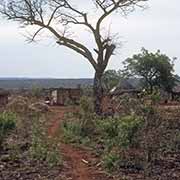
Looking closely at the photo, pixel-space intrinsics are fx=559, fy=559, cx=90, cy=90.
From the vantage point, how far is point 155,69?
143 feet

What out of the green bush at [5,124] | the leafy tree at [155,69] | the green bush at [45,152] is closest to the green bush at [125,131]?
the green bush at [45,152]

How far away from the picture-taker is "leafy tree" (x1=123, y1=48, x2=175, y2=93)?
43.2m

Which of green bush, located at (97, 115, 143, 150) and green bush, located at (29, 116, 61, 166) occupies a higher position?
green bush, located at (97, 115, 143, 150)

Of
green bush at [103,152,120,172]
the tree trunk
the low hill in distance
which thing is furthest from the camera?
the low hill in distance

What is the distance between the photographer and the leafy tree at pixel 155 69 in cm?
4322

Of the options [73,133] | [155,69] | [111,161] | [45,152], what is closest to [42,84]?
[155,69]

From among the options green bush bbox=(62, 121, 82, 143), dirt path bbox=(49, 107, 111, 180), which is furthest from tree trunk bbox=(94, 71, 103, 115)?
dirt path bbox=(49, 107, 111, 180)

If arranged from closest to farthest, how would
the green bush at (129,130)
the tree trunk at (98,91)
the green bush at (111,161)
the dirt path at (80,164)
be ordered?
1. the dirt path at (80,164)
2. the green bush at (111,161)
3. the green bush at (129,130)
4. the tree trunk at (98,91)

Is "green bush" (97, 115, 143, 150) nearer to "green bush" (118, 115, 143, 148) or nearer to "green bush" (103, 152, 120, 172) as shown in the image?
"green bush" (118, 115, 143, 148)

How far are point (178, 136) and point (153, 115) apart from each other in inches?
69.2

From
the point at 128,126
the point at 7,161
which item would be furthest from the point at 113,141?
the point at 7,161

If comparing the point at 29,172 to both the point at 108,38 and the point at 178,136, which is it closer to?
the point at 178,136

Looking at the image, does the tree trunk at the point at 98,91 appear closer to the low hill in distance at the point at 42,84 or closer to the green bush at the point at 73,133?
the green bush at the point at 73,133

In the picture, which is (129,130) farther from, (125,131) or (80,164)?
(80,164)
